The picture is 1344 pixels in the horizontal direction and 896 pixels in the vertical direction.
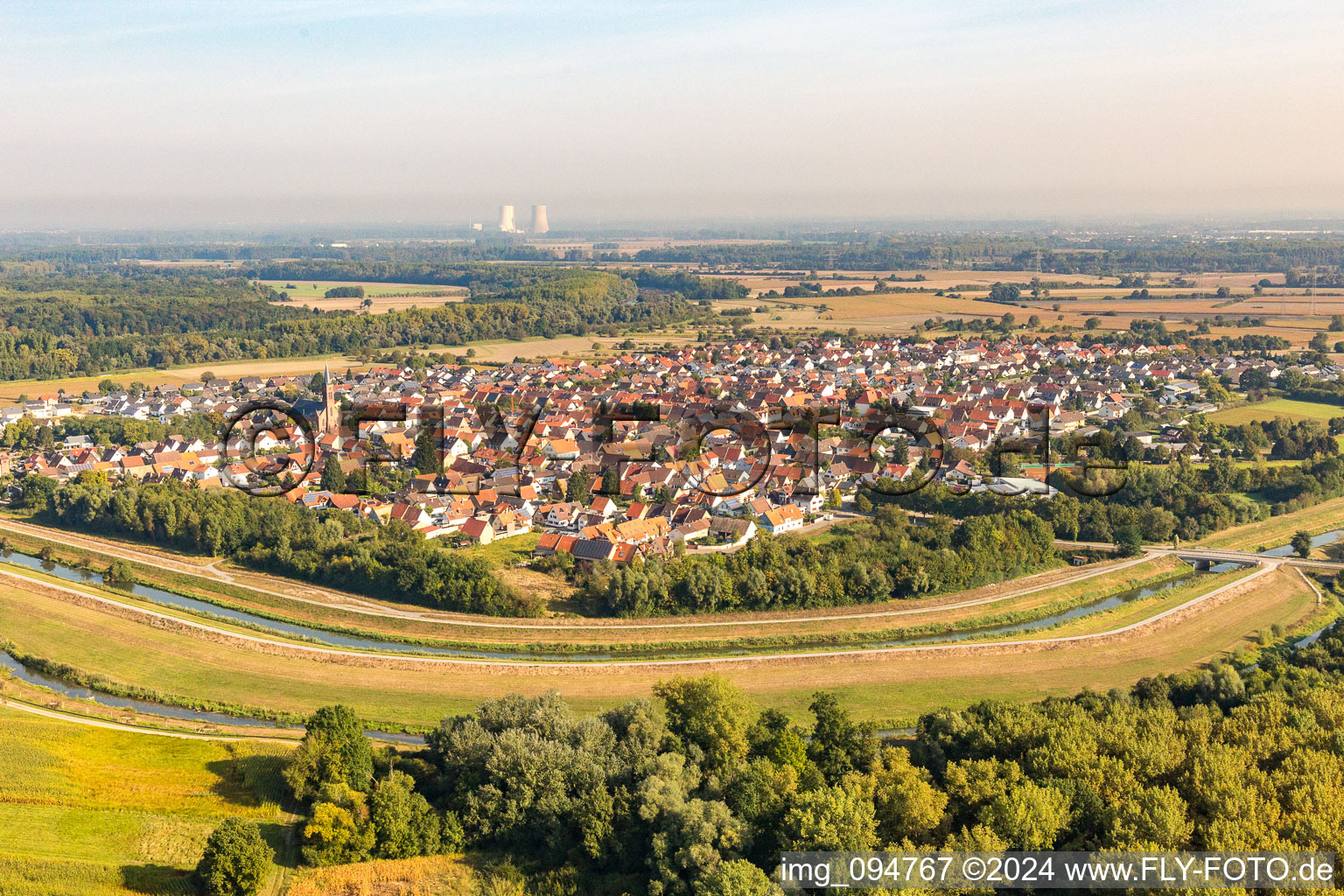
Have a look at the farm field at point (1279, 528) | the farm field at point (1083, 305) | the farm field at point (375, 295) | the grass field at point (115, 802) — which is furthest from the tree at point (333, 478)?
the farm field at point (375, 295)

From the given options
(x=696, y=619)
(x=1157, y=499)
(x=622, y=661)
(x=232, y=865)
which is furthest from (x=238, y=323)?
(x=232, y=865)

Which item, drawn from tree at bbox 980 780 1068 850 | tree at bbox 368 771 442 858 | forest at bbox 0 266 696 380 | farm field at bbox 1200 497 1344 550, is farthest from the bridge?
forest at bbox 0 266 696 380

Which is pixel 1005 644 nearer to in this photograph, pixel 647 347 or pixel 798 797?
pixel 798 797

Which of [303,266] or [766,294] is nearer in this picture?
[766,294]

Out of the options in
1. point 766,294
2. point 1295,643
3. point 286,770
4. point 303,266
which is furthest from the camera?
point 303,266

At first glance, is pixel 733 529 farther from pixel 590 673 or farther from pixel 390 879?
pixel 390 879

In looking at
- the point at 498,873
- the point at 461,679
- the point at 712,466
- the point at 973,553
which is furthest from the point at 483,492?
the point at 498,873

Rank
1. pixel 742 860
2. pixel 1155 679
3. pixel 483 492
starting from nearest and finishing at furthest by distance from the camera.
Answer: pixel 742 860, pixel 1155 679, pixel 483 492

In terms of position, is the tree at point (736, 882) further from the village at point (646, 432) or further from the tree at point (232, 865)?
the village at point (646, 432)
